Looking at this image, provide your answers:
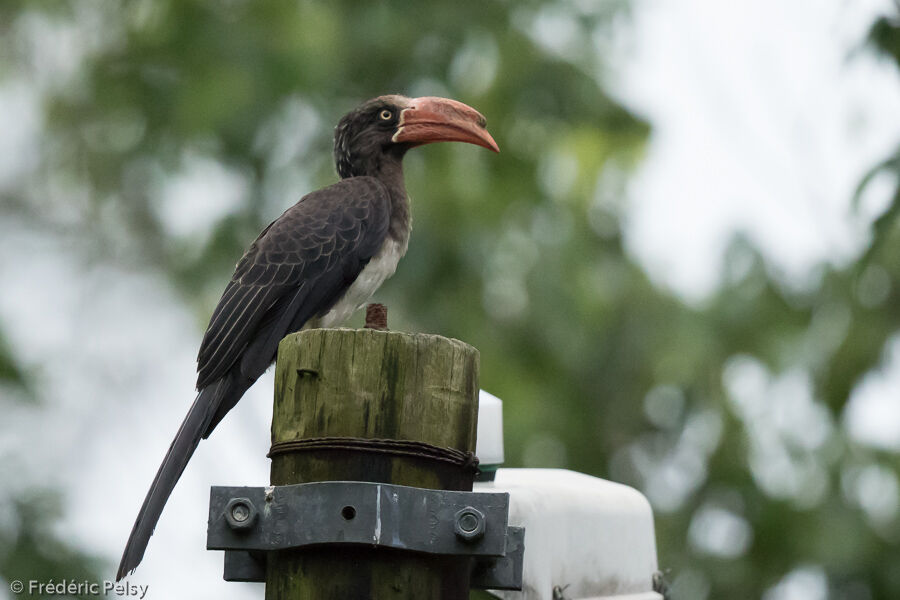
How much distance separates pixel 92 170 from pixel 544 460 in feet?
18.2

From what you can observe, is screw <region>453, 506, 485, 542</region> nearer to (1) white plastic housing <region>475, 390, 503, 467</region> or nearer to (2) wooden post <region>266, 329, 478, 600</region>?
(2) wooden post <region>266, 329, 478, 600</region>

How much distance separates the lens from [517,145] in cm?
1043

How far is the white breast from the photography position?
5.18 metres

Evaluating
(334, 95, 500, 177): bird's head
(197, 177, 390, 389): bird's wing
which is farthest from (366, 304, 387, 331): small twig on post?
(334, 95, 500, 177): bird's head

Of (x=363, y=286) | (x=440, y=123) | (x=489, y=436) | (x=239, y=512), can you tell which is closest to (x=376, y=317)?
(x=489, y=436)

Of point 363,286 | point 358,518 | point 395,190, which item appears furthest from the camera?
point 395,190

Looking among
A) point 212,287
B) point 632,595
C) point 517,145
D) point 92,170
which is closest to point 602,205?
point 517,145

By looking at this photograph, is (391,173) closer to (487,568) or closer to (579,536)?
Result: (579,536)

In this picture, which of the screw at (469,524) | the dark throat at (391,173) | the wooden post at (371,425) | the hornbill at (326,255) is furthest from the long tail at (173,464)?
the dark throat at (391,173)

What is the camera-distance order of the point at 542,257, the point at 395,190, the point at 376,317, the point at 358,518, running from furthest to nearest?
the point at 542,257, the point at 395,190, the point at 376,317, the point at 358,518

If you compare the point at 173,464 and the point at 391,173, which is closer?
the point at 173,464

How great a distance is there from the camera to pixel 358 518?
8.63 ft

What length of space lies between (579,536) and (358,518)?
42.3 inches

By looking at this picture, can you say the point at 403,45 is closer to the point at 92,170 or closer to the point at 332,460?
the point at 92,170
